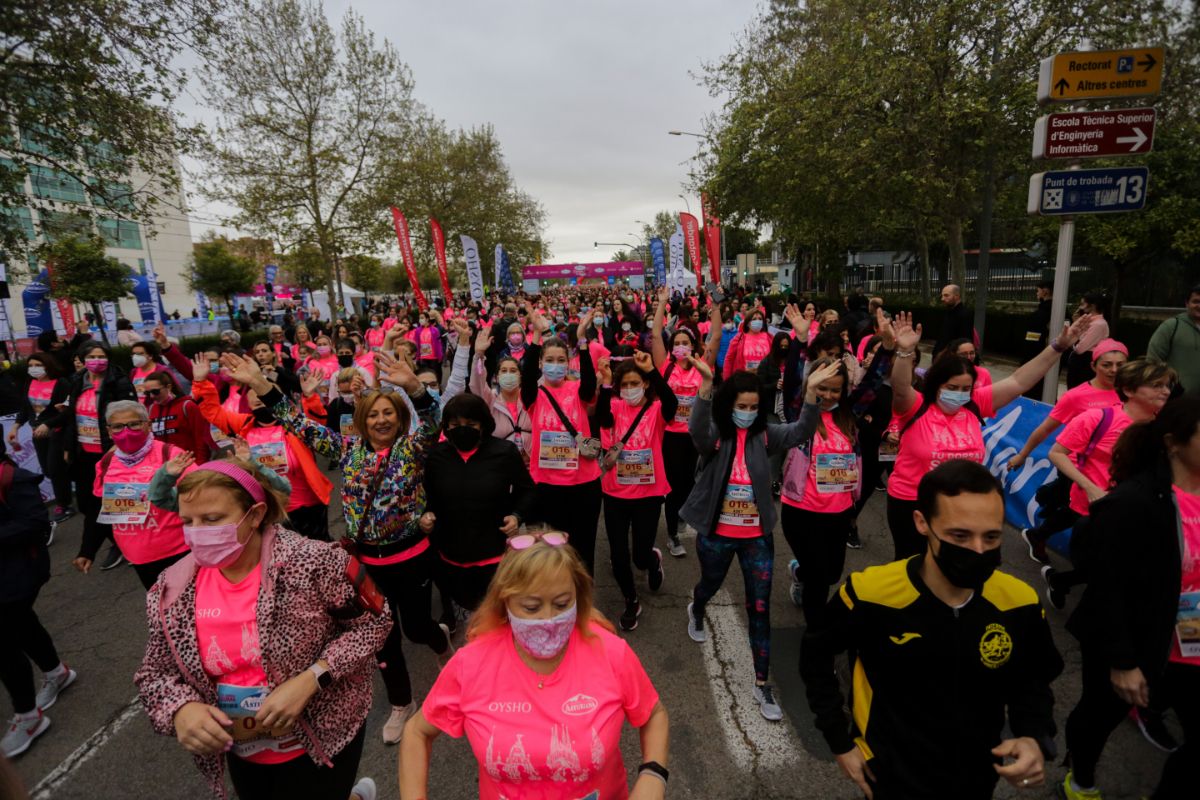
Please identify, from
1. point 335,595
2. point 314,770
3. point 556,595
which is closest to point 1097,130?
A: point 556,595

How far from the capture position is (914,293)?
2894cm

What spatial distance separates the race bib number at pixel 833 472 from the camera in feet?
11.5

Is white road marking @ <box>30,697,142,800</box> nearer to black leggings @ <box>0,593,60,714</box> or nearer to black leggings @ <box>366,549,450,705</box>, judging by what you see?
black leggings @ <box>0,593,60,714</box>

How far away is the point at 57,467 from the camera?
21.2 feet

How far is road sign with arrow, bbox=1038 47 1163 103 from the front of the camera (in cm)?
580

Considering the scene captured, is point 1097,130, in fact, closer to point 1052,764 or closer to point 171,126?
point 1052,764

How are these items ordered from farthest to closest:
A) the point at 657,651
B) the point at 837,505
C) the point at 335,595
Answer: the point at 657,651
the point at 837,505
the point at 335,595

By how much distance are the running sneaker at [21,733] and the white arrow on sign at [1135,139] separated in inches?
402

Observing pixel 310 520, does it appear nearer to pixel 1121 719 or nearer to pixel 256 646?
pixel 256 646

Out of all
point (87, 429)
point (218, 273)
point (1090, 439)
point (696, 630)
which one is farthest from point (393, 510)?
point (218, 273)

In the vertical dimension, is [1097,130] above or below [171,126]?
below

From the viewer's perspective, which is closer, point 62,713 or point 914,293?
point 62,713

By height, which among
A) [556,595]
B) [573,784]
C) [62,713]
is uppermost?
[556,595]

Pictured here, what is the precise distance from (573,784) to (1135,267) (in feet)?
88.5
